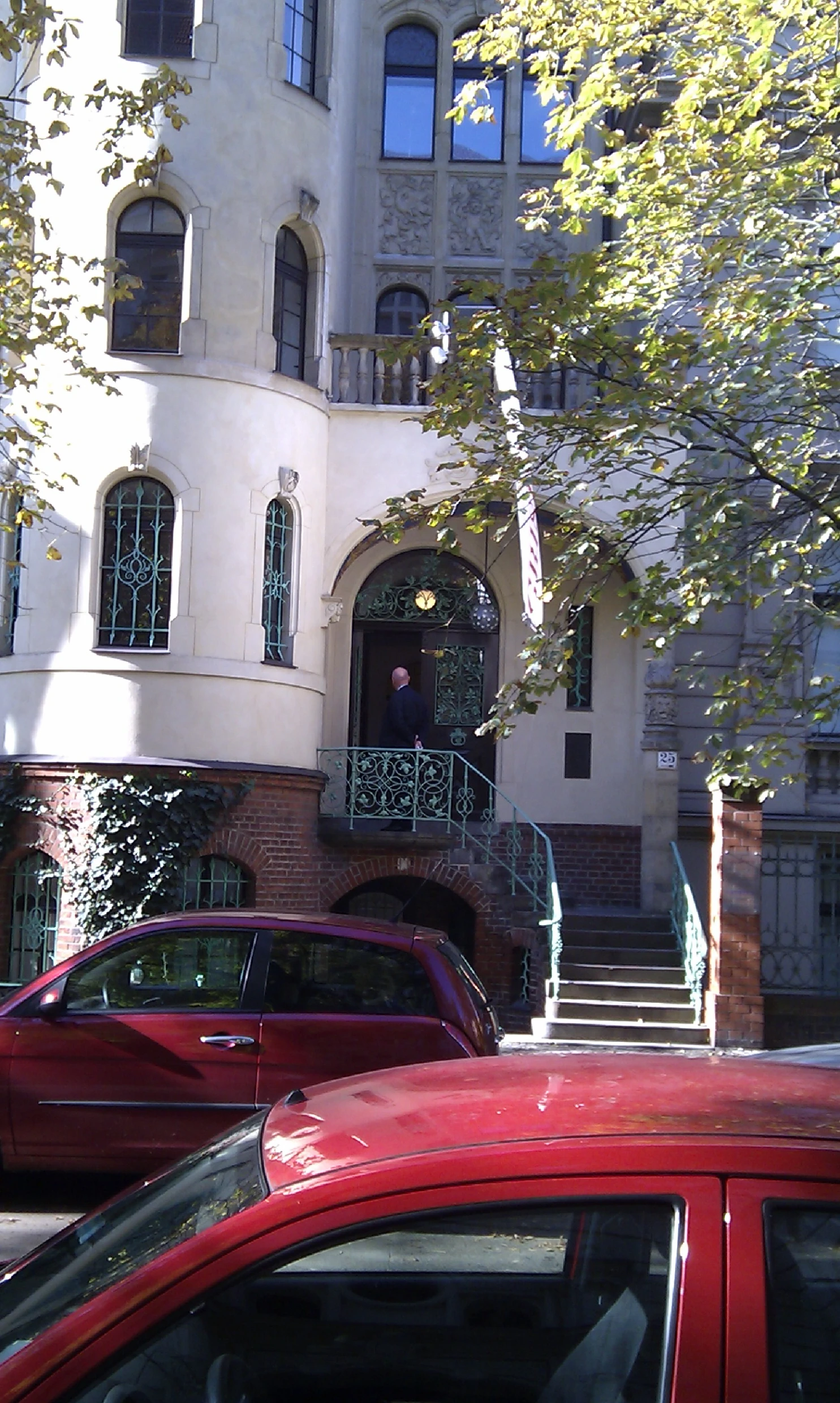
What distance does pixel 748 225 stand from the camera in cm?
1083

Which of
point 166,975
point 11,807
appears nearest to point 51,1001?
point 166,975

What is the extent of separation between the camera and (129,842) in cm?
Result: 1605

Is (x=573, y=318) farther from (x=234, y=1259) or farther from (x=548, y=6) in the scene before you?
(x=234, y=1259)

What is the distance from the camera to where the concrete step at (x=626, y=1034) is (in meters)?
15.0

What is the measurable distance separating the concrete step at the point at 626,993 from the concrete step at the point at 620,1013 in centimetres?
20

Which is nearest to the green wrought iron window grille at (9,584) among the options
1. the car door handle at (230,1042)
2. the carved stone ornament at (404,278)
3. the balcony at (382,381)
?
the balcony at (382,381)

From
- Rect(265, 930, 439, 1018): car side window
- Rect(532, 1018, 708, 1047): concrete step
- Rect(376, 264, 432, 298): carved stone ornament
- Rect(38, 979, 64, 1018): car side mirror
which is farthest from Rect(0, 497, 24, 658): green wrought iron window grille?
Rect(265, 930, 439, 1018): car side window

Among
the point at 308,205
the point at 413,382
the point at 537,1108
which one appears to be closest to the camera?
the point at 537,1108

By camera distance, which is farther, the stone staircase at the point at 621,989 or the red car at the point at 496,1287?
the stone staircase at the point at 621,989

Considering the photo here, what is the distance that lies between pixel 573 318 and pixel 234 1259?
9.39 meters

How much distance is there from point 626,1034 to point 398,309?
438 inches

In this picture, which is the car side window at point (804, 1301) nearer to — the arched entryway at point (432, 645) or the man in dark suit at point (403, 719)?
the man in dark suit at point (403, 719)

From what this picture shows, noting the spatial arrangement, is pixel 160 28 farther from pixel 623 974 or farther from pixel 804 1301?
pixel 804 1301

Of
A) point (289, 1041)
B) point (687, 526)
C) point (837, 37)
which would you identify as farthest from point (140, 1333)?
point (837, 37)
